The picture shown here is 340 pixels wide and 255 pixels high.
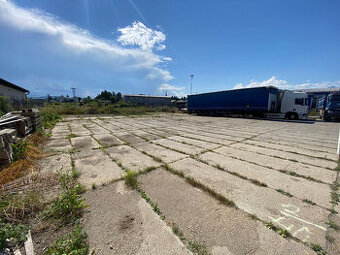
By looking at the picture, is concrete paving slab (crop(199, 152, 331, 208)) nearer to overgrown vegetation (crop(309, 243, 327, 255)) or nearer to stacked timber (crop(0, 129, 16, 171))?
overgrown vegetation (crop(309, 243, 327, 255))

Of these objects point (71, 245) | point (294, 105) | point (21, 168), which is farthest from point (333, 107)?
point (21, 168)

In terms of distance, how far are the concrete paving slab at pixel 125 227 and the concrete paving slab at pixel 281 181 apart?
5.59 feet

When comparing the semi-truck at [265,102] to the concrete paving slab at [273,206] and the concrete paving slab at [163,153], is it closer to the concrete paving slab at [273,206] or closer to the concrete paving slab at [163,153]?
the concrete paving slab at [163,153]

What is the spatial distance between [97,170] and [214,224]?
6.76 ft

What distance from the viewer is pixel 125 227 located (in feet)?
4.33

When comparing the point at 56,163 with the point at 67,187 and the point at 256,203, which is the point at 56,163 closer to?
the point at 67,187

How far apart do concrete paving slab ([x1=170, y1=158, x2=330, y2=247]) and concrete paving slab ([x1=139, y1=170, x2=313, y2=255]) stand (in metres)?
0.17

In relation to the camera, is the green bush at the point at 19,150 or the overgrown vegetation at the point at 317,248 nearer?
the overgrown vegetation at the point at 317,248

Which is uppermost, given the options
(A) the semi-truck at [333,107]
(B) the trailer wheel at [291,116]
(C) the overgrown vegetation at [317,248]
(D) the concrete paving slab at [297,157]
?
(A) the semi-truck at [333,107]

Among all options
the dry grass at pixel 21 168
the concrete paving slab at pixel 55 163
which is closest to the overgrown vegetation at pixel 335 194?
the concrete paving slab at pixel 55 163

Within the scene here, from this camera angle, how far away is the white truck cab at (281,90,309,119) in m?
11.9

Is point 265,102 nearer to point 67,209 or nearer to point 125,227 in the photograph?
point 125,227

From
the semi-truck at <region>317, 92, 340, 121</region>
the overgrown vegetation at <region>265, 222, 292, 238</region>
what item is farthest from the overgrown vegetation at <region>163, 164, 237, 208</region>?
the semi-truck at <region>317, 92, 340, 121</region>

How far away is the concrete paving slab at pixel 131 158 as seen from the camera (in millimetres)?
2703
